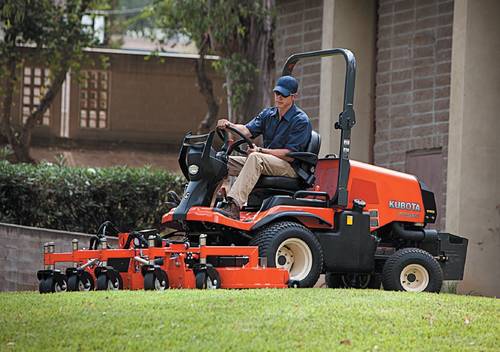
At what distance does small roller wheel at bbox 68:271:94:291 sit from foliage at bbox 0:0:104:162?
1643 centimetres

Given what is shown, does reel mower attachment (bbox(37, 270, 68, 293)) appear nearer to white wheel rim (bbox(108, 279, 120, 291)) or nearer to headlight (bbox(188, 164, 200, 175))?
white wheel rim (bbox(108, 279, 120, 291))

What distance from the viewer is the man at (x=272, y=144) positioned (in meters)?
12.6

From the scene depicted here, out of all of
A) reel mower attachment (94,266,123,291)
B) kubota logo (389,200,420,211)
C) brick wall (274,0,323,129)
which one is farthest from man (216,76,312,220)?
brick wall (274,0,323,129)

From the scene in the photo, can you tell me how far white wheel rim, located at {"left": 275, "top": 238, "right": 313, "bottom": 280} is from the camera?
12656mm

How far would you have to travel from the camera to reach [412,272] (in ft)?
44.8

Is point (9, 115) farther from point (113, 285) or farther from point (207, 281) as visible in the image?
point (207, 281)

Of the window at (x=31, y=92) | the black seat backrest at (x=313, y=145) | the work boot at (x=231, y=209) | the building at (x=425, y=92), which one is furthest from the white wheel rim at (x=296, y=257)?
the window at (x=31, y=92)

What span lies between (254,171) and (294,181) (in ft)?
2.00

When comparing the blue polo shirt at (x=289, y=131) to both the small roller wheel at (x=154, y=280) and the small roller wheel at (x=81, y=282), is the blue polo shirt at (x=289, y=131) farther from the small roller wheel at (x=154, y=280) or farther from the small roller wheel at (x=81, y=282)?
the small roller wheel at (x=81, y=282)

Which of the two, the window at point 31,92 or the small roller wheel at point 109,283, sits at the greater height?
the window at point 31,92

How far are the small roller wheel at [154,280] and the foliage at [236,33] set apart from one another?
1235 centimetres

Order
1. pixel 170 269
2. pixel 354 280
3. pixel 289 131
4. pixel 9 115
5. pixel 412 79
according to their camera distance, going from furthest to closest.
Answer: pixel 9 115 → pixel 412 79 → pixel 354 280 → pixel 289 131 → pixel 170 269

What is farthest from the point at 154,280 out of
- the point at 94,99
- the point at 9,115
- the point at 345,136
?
the point at 94,99

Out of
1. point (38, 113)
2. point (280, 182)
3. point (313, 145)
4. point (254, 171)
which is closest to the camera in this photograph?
point (254, 171)
